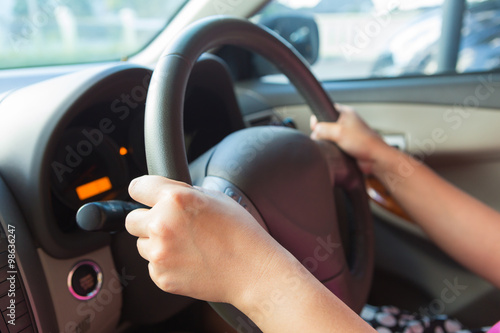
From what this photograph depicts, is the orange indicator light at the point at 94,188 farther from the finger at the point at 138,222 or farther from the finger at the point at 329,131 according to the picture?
the finger at the point at 329,131

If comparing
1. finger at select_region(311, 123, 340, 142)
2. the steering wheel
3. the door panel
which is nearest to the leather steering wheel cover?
the steering wheel

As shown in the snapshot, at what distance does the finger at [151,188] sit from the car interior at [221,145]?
0.02 m

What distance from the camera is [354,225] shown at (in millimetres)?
927

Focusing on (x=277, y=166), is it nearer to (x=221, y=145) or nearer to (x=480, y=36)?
(x=221, y=145)

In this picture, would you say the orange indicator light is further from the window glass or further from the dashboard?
the window glass

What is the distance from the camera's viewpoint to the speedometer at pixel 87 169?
750 millimetres

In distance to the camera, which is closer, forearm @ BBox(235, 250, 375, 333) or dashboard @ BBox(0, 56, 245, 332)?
forearm @ BBox(235, 250, 375, 333)

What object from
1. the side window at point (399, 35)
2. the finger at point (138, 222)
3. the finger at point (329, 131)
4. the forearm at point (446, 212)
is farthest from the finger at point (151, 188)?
the side window at point (399, 35)

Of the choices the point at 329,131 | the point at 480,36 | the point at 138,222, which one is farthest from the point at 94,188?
the point at 480,36

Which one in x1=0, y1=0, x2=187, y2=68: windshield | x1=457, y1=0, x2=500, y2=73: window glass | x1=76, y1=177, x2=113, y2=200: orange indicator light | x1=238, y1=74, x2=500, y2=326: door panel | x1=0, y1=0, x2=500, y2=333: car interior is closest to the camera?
x1=0, y1=0, x2=500, y2=333: car interior

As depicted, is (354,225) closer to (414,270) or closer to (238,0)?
(414,270)

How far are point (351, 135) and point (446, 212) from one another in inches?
10.2

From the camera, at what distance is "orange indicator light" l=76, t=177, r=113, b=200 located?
0.77 metres

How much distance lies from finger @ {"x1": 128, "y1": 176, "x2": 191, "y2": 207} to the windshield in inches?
30.4
